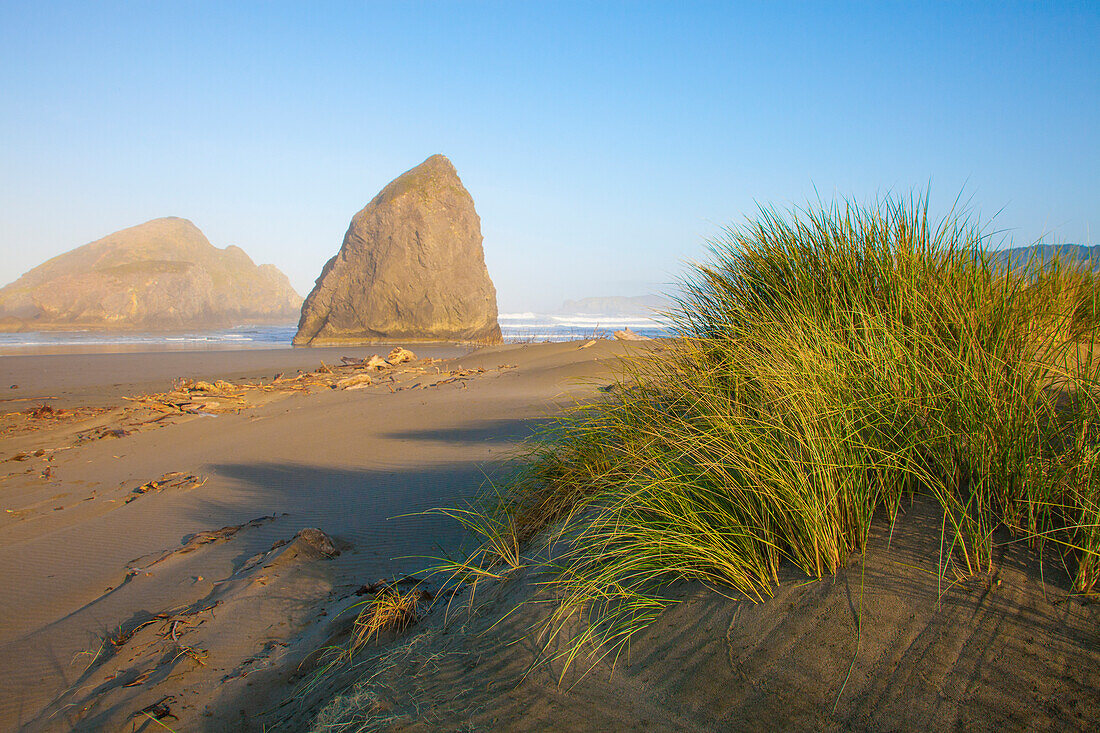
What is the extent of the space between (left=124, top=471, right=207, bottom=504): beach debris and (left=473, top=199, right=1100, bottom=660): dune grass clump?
4762 millimetres

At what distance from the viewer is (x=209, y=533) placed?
4957mm

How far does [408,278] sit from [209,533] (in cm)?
3507

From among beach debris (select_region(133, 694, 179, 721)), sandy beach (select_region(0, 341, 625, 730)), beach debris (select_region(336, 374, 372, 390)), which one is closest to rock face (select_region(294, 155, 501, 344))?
beach debris (select_region(336, 374, 372, 390))

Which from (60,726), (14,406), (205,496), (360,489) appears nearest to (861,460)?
(60,726)

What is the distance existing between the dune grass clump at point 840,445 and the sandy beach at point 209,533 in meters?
1.30

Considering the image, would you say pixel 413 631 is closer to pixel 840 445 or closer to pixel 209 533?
pixel 840 445

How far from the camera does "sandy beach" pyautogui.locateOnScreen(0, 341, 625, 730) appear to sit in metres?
2.83

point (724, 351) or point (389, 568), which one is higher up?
point (724, 351)

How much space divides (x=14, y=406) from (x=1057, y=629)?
16.7 metres

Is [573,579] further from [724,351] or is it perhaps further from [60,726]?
[60,726]

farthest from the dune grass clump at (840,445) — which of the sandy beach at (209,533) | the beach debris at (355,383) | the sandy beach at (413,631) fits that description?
the beach debris at (355,383)

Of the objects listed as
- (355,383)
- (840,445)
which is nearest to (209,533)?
(840,445)

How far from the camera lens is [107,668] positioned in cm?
300

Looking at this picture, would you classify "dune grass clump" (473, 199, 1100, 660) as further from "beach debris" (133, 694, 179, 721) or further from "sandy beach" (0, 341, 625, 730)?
"beach debris" (133, 694, 179, 721)
